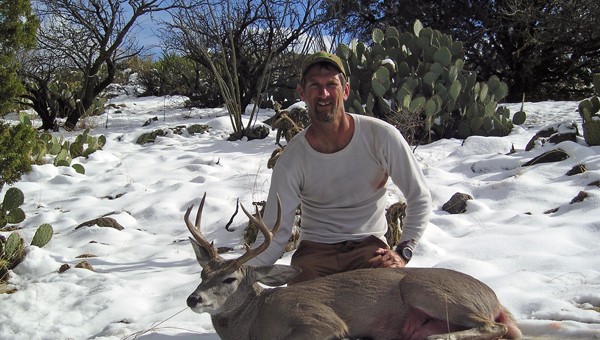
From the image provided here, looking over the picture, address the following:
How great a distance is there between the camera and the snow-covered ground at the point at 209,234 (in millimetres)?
3676

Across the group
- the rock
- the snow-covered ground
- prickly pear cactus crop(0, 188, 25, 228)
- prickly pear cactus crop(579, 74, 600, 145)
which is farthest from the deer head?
prickly pear cactus crop(579, 74, 600, 145)

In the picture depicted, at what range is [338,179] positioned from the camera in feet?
11.7

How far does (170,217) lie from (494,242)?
3.06 metres

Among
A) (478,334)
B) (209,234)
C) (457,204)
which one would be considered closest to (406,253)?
(478,334)

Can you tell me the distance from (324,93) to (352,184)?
0.55 meters

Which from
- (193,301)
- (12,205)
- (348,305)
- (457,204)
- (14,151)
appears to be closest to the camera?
(193,301)

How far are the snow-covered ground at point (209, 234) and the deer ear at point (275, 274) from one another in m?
0.80

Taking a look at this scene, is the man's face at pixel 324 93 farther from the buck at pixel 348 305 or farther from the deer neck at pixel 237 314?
the deer neck at pixel 237 314

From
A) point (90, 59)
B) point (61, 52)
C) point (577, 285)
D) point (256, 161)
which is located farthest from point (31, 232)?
point (61, 52)

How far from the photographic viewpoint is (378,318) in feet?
9.41

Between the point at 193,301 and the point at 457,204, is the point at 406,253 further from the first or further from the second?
the point at 457,204

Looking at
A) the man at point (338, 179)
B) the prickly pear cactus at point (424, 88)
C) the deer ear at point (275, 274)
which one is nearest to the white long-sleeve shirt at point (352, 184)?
the man at point (338, 179)

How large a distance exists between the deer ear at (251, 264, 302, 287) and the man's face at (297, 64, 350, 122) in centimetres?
99

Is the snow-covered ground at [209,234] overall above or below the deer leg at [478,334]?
below
